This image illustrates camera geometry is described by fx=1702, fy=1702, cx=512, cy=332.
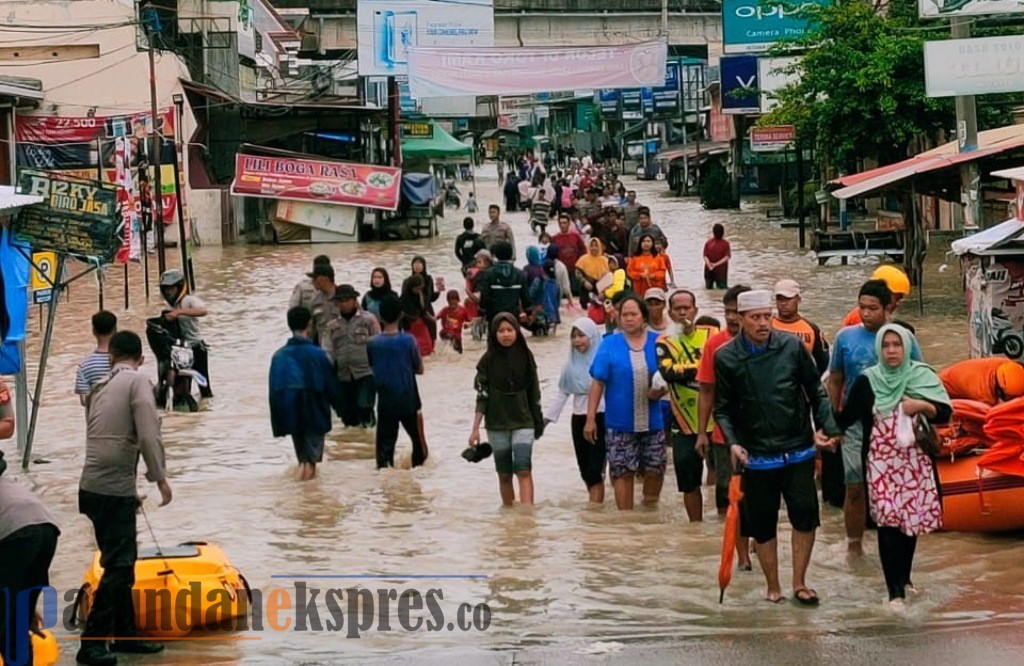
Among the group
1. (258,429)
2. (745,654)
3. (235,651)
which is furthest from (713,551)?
(258,429)

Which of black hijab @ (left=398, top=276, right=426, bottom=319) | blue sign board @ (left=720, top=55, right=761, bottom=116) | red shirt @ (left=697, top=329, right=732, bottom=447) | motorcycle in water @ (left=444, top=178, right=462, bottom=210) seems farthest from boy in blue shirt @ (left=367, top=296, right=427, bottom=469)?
motorcycle in water @ (left=444, top=178, right=462, bottom=210)

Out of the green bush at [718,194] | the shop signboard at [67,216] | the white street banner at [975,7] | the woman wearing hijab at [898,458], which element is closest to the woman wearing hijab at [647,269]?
the white street banner at [975,7]

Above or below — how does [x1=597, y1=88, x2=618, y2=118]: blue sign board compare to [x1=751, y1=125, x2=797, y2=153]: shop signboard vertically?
above

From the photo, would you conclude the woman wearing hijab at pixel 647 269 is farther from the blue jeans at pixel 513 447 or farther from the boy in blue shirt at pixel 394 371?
the blue jeans at pixel 513 447

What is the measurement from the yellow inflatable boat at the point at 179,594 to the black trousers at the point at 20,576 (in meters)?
1.22

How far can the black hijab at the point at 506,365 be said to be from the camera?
11789 mm

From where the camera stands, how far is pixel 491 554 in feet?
35.5

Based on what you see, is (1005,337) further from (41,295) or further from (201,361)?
(41,295)

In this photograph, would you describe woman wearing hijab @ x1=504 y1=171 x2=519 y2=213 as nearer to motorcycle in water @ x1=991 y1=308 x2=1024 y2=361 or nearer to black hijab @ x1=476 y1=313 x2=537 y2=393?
motorcycle in water @ x1=991 y1=308 x2=1024 y2=361

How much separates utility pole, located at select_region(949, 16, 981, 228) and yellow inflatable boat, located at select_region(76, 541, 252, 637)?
14.2 m

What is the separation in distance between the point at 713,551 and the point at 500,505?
2398mm

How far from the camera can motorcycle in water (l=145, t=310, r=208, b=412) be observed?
56.1ft

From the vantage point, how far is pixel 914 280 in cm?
2648

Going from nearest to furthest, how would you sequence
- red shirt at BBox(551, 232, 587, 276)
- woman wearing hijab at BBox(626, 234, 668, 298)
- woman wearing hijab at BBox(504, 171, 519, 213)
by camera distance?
woman wearing hijab at BBox(626, 234, 668, 298) < red shirt at BBox(551, 232, 587, 276) < woman wearing hijab at BBox(504, 171, 519, 213)
